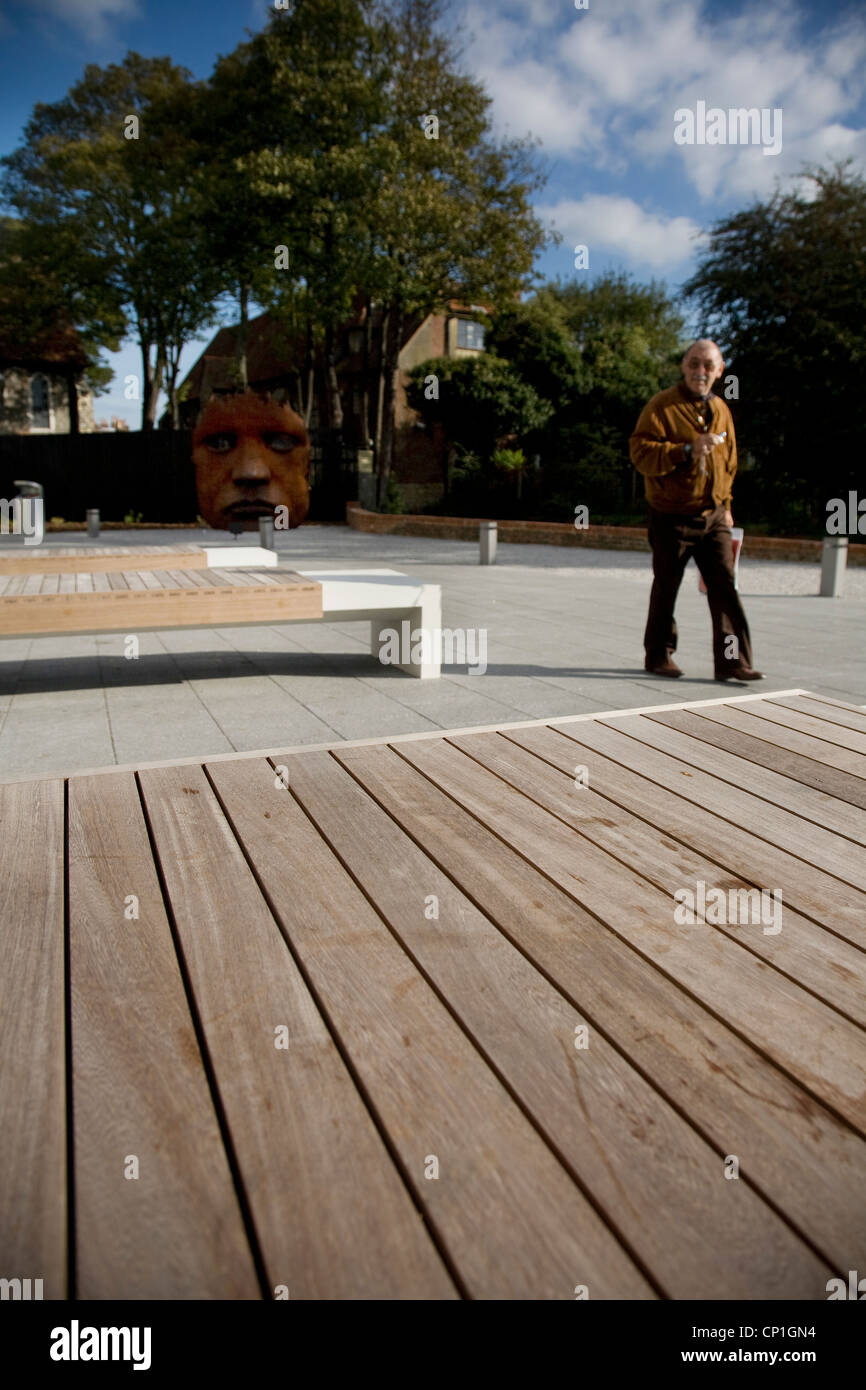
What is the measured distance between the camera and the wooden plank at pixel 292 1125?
107 centimetres

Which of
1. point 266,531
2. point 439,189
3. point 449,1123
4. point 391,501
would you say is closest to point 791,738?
point 449,1123

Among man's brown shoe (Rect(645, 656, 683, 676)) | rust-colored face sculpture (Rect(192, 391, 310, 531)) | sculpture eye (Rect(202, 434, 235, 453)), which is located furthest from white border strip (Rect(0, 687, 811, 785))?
sculpture eye (Rect(202, 434, 235, 453))

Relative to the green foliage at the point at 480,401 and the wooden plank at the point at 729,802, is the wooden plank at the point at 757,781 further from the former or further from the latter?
the green foliage at the point at 480,401

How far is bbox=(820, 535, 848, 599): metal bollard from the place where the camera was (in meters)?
10.6

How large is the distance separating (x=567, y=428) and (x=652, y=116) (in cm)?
760

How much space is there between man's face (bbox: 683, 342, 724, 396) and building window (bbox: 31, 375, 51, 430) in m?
38.1

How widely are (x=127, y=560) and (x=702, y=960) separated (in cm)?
612

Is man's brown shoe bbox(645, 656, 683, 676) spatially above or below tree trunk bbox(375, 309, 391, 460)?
below

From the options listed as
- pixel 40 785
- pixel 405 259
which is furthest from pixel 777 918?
pixel 405 259

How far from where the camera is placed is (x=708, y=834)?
7.66ft

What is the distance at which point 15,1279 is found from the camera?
1052 mm

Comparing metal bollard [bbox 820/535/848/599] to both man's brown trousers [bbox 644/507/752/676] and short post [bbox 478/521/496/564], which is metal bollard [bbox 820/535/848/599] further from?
man's brown trousers [bbox 644/507/752/676]
